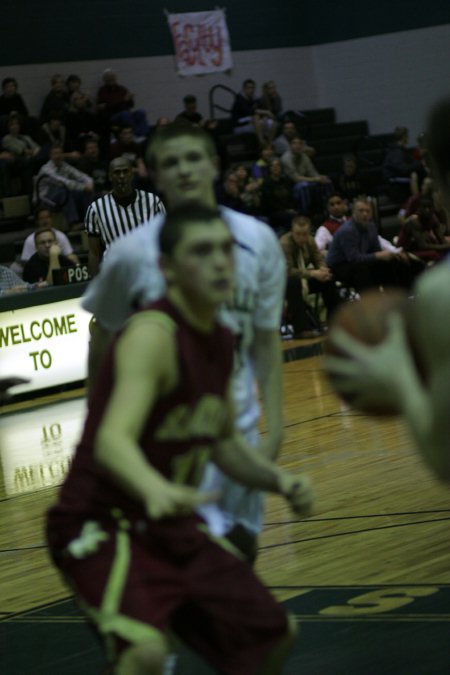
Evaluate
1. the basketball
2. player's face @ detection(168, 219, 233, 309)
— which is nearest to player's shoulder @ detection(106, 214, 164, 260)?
player's face @ detection(168, 219, 233, 309)

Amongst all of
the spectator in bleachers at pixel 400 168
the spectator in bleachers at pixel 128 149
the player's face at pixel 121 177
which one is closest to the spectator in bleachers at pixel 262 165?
the spectator in bleachers at pixel 128 149

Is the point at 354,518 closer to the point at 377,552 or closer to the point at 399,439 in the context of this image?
the point at 377,552

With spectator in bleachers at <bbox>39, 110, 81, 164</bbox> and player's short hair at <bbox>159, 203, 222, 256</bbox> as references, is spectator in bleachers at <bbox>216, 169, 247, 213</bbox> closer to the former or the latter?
spectator in bleachers at <bbox>39, 110, 81, 164</bbox>

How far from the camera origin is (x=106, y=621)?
301 centimetres

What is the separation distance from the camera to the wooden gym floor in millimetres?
4402

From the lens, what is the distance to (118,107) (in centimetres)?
1917

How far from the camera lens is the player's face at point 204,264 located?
3.09 meters

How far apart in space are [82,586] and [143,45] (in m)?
18.9

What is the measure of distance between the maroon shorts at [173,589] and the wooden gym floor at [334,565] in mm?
1062

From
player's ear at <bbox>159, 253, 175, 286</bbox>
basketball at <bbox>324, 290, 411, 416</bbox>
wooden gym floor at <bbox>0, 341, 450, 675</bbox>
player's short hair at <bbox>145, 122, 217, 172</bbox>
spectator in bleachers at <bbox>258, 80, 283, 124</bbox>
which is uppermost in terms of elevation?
spectator in bleachers at <bbox>258, 80, 283, 124</bbox>

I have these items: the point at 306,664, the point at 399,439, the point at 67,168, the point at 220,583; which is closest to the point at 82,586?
the point at 220,583

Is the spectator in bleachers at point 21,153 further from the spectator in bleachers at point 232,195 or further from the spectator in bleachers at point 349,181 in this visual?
the spectator in bleachers at point 349,181

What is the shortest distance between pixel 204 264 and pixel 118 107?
16.4 m

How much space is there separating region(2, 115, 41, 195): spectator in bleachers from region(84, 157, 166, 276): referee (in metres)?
9.41
